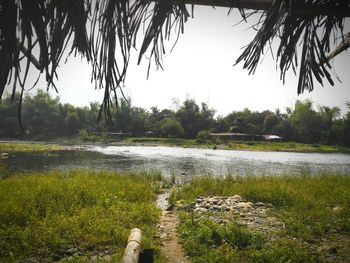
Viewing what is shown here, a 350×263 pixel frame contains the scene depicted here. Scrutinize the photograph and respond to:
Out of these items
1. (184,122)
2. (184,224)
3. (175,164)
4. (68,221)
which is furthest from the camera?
(184,122)

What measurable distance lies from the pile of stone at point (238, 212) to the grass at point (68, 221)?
168 centimetres

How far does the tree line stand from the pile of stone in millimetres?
67457

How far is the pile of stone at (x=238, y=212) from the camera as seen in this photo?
318 inches

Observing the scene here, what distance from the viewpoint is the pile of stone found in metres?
8.07

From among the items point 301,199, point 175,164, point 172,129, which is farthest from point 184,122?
point 301,199

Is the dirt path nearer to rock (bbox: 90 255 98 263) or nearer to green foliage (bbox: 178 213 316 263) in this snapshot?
green foliage (bbox: 178 213 316 263)

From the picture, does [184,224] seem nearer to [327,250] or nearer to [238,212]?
[238,212]

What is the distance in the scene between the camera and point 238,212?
357 inches

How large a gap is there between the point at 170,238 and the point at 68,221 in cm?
273

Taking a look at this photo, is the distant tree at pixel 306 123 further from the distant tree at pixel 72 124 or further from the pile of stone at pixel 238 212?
the pile of stone at pixel 238 212

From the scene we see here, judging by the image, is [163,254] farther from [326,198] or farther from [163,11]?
[326,198]

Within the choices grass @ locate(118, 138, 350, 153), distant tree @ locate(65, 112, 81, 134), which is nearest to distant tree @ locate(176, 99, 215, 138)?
grass @ locate(118, 138, 350, 153)

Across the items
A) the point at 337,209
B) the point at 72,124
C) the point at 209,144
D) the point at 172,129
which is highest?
the point at 72,124

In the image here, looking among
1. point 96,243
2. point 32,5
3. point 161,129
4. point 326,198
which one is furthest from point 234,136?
point 32,5
